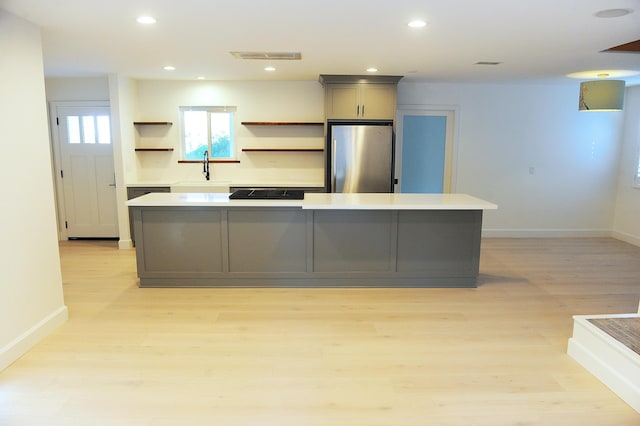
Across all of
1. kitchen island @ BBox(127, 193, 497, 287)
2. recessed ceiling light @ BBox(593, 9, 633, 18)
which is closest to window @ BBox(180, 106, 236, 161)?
kitchen island @ BBox(127, 193, 497, 287)

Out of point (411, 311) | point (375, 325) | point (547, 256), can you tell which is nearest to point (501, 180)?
point (547, 256)

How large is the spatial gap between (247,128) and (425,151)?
258cm

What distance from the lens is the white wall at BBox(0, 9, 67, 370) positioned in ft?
8.73

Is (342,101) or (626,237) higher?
(342,101)

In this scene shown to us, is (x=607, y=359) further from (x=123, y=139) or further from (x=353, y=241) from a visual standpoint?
(x=123, y=139)

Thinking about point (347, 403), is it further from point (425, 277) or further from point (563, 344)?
point (425, 277)

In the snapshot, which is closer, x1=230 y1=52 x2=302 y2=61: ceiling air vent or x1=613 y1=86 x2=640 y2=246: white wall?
x1=230 y1=52 x2=302 y2=61: ceiling air vent

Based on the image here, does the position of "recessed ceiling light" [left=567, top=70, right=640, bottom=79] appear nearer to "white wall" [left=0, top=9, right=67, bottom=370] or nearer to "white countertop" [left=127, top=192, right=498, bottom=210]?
"white countertop" [left=127, top=192, right=498, bottom=210]

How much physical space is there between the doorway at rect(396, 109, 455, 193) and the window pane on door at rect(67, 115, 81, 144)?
14.4 feet

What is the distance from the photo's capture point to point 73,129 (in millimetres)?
5859

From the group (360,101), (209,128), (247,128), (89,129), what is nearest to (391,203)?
(360,101)

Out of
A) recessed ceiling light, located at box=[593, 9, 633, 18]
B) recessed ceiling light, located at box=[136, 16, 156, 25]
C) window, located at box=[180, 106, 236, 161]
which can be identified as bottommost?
window, located at box=[180, 106, 236, 161]

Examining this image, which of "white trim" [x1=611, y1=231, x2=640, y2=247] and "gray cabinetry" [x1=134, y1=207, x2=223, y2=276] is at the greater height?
"gray cabinetry" [x1=134, y1=207, x2=223, y2=276]

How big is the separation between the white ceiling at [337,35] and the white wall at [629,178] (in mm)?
1712
